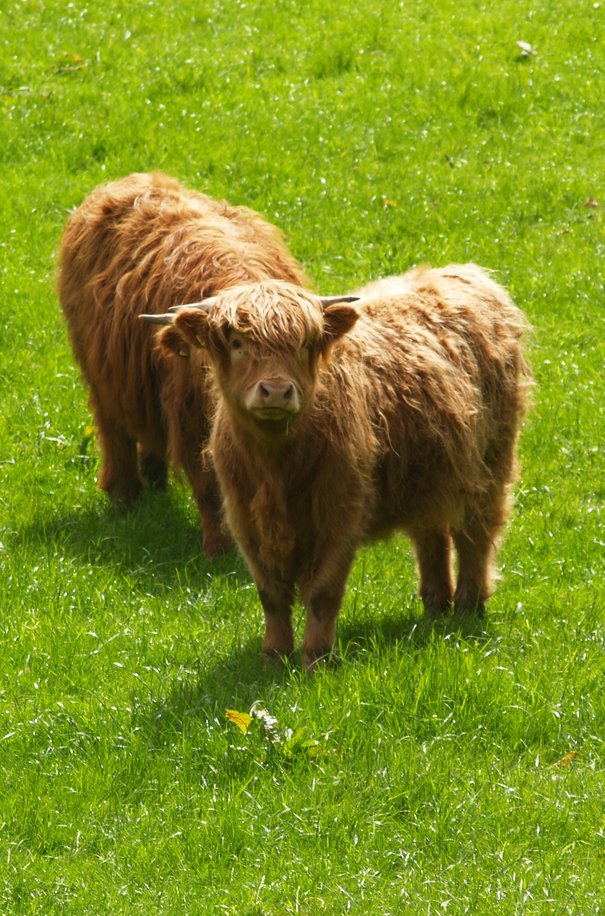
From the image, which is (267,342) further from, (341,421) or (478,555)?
(478,555)

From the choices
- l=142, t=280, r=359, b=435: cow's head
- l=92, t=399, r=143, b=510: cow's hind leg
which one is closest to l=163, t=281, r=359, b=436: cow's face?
l=142, t=280, r=359, b=435: cow's head

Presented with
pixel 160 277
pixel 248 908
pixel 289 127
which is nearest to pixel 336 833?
pixel 248 908

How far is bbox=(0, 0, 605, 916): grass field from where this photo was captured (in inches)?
186

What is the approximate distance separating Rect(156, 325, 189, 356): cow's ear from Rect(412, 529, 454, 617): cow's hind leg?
1537 millimetres

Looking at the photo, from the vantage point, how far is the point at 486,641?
21.5 ft

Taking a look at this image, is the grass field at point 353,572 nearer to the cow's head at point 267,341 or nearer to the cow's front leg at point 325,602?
the cow's front leg at point 325,602

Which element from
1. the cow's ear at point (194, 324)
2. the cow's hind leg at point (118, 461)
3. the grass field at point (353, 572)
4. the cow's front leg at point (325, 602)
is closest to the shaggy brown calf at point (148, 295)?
the cow's hind leg at point (118, 461)

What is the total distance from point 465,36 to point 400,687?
10.3 meters

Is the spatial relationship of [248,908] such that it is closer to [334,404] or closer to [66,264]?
[334,404]

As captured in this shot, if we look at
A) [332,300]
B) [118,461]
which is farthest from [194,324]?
[118,461]

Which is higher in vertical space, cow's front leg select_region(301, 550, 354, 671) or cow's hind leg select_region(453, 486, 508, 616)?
cow's front leg select_region(301, 550, 354, 671)

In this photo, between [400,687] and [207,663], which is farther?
[207,663]

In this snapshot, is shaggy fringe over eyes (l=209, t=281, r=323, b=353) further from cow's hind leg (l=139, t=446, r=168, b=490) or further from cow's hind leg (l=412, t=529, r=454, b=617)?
cow's hind leg (l=139, t=446, r=168, b=490)

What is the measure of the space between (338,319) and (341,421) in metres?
0.41
